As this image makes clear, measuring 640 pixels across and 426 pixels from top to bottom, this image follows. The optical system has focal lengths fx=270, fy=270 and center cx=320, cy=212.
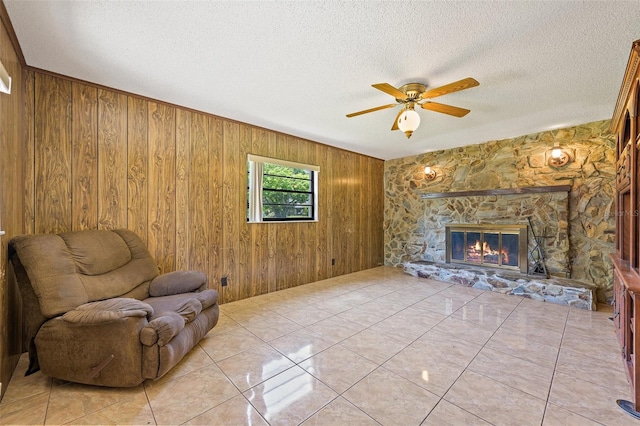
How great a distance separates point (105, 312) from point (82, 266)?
631mm

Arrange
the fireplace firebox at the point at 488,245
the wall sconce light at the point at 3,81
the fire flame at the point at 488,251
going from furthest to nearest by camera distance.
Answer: the fire flame at the point at 488,251 → the fireplace firebox at the point at 488,245 → the wall sconce light at the point at 3,81

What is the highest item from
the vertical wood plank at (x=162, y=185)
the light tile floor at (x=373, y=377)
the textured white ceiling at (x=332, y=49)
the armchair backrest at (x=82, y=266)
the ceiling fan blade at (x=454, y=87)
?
the textured white ceiling at (x=332, y=49)

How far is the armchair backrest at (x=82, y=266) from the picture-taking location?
1.79m

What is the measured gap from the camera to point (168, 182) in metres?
3.03

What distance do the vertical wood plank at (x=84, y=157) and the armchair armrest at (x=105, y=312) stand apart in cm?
107

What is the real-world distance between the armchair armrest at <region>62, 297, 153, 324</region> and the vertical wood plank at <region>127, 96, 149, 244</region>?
115 centimetres

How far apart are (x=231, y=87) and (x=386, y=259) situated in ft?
15.3

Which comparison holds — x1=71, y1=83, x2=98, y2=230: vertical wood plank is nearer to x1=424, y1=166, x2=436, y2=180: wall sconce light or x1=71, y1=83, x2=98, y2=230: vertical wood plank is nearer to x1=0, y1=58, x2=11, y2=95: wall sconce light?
x1=0, y1=58, x2=11, y2=95: wall sconce light

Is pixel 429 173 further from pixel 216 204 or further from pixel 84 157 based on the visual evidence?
pixel 84 157

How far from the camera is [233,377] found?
1.92 m

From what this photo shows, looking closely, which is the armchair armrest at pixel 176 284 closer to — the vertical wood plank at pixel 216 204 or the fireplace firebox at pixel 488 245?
the vertical wood plank at pixel 216 204

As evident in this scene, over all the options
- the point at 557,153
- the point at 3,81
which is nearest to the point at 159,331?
the point at 3,81

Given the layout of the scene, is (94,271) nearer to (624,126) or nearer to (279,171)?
(279,171)

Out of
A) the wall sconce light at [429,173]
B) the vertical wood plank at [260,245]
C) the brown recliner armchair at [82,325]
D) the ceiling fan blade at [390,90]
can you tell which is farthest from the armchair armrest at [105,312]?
the wall sconce light at [429,173]
